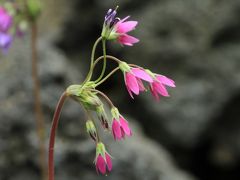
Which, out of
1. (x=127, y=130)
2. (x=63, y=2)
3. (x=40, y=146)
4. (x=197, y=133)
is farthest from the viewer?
(x=63, y=2)

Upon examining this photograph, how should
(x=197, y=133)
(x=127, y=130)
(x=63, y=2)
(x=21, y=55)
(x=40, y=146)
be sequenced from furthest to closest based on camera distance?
1. (x=63, y=2)
2. (x=197, y=133)
3. (x=21, y=55)
4. (x=40, y=146)
5. (x=127, y=130)

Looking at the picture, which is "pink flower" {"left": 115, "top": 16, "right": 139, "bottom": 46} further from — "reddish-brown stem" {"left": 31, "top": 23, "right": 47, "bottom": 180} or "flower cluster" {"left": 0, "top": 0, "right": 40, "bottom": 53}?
"flower cluster" {"left": 0, "top": 0, "right": 40, "bottom": 53}

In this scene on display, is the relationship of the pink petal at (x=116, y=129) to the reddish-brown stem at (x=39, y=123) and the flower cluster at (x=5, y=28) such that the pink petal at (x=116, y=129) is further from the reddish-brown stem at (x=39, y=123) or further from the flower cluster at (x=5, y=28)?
the flower cluster at (x=5, y=28)

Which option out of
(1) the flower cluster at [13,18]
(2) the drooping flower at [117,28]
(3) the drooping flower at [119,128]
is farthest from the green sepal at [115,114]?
(1) the flower cluster at [13,18]

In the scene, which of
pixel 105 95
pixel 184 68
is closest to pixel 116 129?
pixel 105 95

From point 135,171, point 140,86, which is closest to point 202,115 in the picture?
point 135,171

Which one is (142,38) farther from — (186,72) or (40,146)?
(40,146)

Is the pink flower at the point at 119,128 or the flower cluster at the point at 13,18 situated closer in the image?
the pink flower at the point at 119,128
